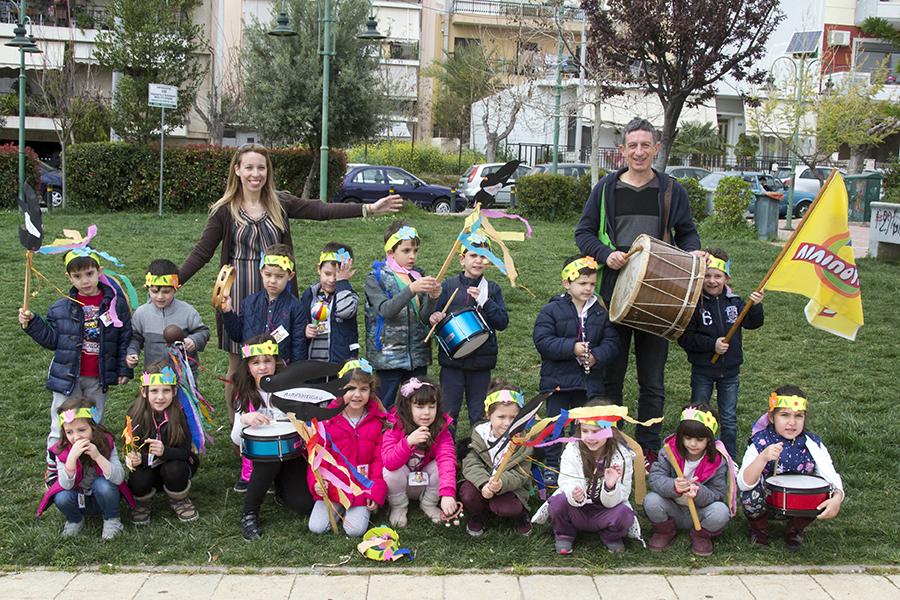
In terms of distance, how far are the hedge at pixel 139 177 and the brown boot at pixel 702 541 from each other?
14.2m

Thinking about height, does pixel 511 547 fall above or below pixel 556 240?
below

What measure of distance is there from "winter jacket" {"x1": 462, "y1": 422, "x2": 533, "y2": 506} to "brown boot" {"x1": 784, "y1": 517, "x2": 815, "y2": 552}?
133 centimetres

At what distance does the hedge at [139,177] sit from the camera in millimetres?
16812

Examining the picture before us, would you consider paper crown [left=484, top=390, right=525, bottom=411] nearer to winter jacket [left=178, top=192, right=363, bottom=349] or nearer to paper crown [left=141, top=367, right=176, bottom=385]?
winter jacket [left=178, top=192, right=363, bottom=349]

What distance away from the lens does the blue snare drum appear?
480 centimetres

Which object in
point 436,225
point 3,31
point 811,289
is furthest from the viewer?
point 3,31

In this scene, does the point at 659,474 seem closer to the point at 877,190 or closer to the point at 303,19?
the point at 303,19

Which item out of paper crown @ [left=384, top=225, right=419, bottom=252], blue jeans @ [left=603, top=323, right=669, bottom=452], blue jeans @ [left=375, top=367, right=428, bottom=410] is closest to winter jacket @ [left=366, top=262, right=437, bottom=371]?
blue jeans @ [left=375, top=367, right=428, bottom=410]

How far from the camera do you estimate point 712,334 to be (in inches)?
193

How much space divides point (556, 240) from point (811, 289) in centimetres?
879

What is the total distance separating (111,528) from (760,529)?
10.9ft

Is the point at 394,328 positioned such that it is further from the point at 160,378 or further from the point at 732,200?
the point at 732,200

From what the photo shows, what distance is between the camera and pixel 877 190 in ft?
72.3

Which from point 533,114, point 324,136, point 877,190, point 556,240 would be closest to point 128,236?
point 324,136
